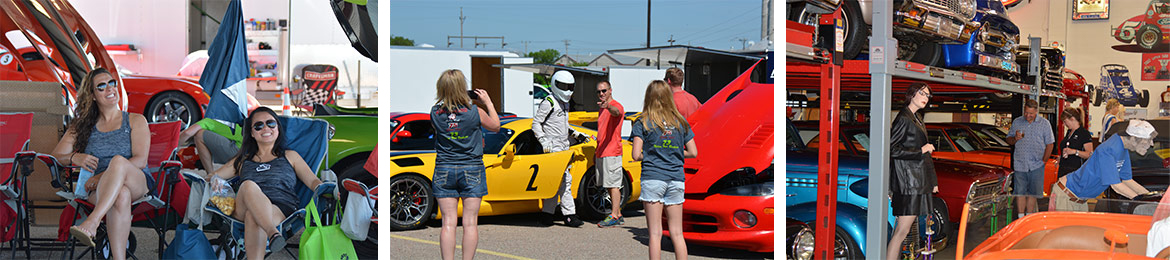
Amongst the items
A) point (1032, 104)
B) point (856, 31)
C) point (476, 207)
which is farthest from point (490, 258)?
point (1032, 104)

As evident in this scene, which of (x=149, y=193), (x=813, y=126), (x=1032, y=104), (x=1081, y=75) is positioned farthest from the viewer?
(x=1081, y=75)

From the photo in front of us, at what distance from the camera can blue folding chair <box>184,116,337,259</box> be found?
4.44m

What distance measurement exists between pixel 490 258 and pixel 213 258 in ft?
5.56

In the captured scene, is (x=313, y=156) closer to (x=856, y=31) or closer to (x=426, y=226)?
(x=426, y=226)

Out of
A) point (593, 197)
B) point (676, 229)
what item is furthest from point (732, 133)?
point (593, 197)

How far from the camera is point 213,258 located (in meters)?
4.50

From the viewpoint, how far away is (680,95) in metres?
5.48

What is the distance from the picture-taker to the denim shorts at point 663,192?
15.1ft

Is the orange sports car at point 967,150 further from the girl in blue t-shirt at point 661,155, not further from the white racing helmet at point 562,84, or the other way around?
the girl in blue t-shirt at point 661,155

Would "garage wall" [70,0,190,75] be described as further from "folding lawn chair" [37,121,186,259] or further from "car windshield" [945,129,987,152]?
"car windshield" [945,129,987,152]

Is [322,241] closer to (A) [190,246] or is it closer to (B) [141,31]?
(A) [190,246]

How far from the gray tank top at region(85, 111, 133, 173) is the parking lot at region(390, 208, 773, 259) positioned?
5.57 ft

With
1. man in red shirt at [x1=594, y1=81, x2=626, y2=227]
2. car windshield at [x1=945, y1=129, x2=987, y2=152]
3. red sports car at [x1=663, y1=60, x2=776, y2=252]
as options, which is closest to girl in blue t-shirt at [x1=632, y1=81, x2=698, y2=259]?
red sports car at [x1=663, y1=60, x2=776, y2=252]

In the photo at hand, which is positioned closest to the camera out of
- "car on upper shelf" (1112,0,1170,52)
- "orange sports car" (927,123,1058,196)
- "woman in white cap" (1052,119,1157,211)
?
"woman in white cap" (1052,119,1157,211)
